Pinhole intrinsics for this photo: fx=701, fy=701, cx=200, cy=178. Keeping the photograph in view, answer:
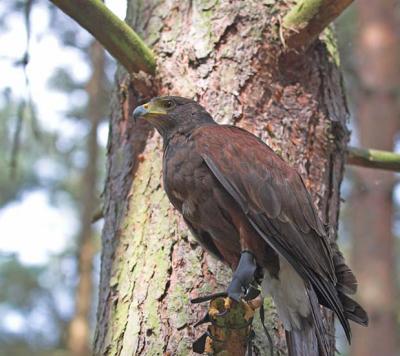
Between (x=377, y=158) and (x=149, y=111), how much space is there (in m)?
1.37

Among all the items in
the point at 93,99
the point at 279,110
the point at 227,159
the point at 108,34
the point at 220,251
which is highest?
the point at 93,99

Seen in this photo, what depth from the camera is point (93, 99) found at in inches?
432

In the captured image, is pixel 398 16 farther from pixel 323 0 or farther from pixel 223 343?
pixel 223 343

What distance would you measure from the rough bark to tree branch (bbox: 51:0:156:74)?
6.02 metres

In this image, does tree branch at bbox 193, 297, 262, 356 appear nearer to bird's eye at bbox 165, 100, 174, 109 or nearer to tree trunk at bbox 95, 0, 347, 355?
tree trunk at bbox 95, 0, 347, 355

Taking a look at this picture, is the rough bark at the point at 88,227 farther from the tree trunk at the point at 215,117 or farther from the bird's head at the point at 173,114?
the bird's head at the point at 173,114

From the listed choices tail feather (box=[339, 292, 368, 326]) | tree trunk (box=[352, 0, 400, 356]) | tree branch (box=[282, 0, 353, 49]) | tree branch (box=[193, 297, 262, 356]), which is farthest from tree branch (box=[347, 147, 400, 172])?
tree trunk (box=[352, 0, 400, 356])

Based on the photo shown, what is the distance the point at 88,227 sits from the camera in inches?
423

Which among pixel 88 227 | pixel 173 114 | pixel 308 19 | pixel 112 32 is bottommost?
pixel 173 114

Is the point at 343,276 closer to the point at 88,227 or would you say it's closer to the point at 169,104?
the point at 169,104

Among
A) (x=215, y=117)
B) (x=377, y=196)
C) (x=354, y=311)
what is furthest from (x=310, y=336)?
(x=377, y=196)

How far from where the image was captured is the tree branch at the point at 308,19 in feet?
11.5

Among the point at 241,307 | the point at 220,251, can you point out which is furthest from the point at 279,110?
the point at 241,307

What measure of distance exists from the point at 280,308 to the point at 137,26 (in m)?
1.89
